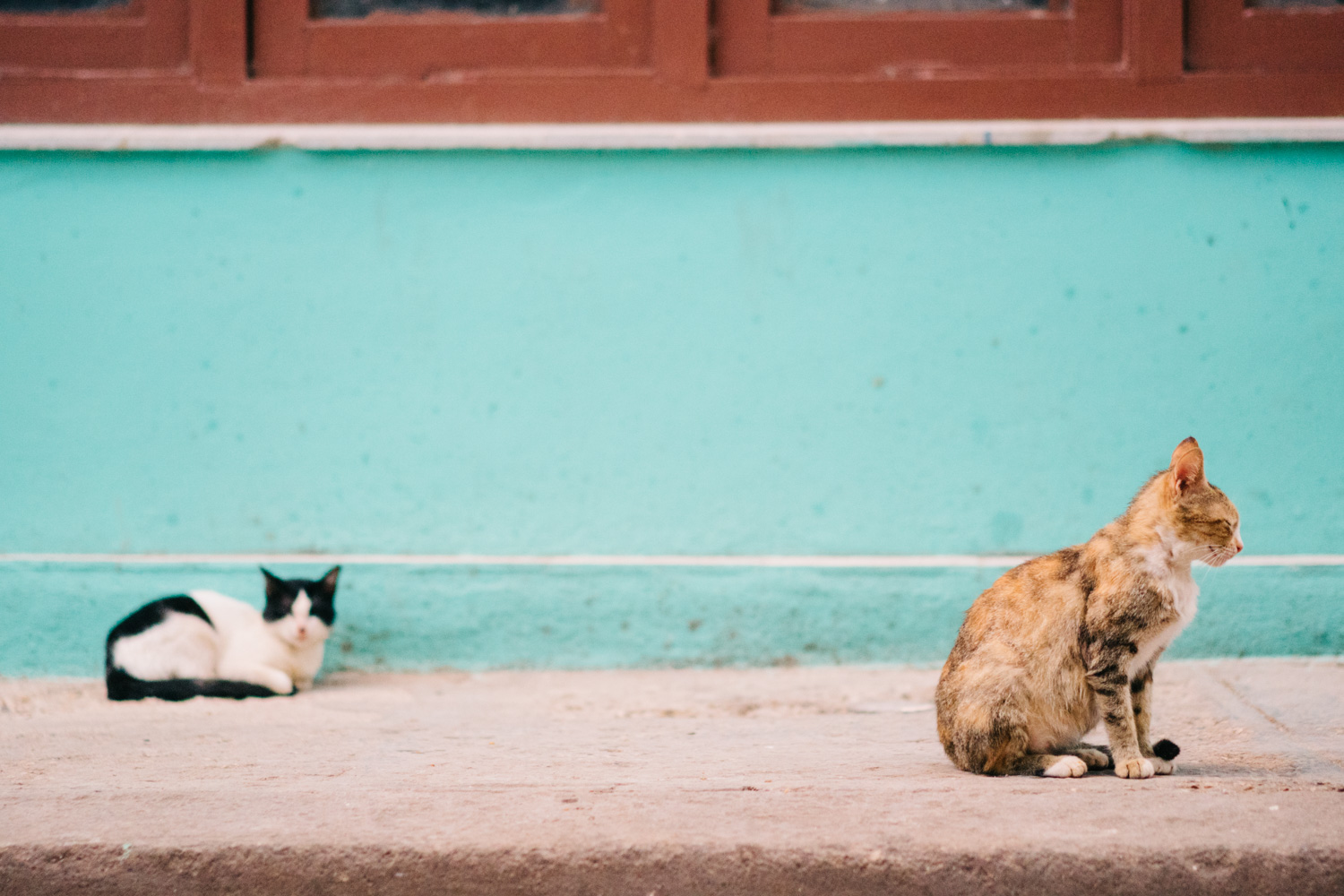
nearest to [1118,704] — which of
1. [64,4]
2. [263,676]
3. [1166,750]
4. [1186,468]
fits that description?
[1166,750]

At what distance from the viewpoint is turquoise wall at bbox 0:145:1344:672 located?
4.27m

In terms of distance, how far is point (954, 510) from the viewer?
14.2 feet

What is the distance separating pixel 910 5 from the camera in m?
4.45

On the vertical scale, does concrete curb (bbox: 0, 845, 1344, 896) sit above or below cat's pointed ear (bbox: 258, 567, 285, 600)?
below

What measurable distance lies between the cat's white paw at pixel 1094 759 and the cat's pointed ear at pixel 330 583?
2701 mm

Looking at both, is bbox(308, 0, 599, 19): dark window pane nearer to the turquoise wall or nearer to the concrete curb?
the turquoise wall

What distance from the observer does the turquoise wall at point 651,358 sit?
14.0 feet

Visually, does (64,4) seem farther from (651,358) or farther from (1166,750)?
(1166,750)

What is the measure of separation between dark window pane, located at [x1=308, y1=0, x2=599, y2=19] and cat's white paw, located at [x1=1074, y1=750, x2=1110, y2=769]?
3386 millimetres

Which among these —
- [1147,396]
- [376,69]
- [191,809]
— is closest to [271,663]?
[191,809]

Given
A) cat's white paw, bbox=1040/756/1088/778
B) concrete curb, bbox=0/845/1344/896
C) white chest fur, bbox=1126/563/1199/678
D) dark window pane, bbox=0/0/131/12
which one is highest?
dark window pane, bbox=0/0/131/12

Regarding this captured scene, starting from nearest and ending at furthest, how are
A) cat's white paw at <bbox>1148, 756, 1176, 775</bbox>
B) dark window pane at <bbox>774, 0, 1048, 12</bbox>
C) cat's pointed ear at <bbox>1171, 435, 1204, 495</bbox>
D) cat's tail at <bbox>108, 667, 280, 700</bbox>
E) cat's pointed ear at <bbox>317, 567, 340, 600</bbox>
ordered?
cat's pointed ear at <bbox>1171, 435, 1204, 495</bbox>, cat's white paw at <bbox>1148, 756, 1176, 775</bbox>, cat's tail at <bbox>108, 667, 280, 700</bbox>, cat's pointed ear at <bbox>317, 567, 340, 600</bbox>, dark window pane at <bbox>774, 0, 1048, 12</bbox>

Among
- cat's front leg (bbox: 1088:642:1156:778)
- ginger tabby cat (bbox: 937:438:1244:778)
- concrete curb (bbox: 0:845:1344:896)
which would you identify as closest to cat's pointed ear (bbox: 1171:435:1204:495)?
ginger tabby cat (bbox: 937:438:1244:778)

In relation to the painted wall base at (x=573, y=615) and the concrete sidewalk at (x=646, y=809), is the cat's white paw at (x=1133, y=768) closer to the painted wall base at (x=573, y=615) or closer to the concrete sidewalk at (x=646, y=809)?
the concrete sidewalk at (x=646, y=809)
